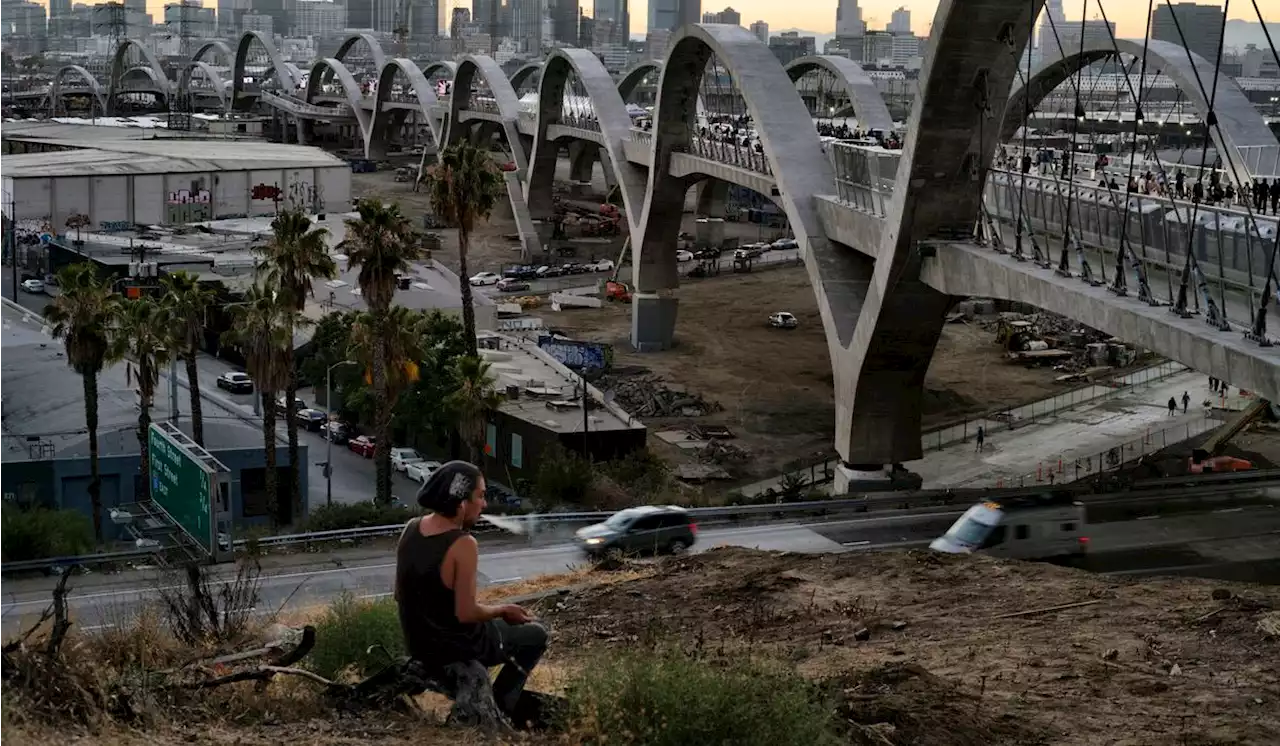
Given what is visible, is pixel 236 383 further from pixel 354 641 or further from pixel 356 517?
pixel 354 641

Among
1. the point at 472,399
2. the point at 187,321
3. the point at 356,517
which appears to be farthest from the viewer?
the point at 187,321

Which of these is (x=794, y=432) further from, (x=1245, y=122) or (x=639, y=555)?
(x=639, y=555)

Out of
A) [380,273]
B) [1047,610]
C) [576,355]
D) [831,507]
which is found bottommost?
[576,355]

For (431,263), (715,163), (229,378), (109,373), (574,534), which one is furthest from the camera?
(431,263)

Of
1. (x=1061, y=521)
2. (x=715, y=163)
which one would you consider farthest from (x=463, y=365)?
(x=715, y=163)

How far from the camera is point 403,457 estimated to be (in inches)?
1809

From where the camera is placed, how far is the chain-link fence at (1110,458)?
4478 cm

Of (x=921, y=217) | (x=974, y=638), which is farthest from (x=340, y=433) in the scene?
(x=974, y=638)

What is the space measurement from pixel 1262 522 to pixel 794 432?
76.0 feet

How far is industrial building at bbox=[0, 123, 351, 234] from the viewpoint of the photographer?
84.3 m

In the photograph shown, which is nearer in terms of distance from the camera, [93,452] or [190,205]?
[93,452]

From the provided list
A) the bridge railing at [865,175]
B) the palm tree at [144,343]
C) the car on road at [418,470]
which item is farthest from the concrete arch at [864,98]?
the palm tree at [144,343]

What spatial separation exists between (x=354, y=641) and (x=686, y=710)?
13.8 ft

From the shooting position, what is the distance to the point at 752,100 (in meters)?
49.5
